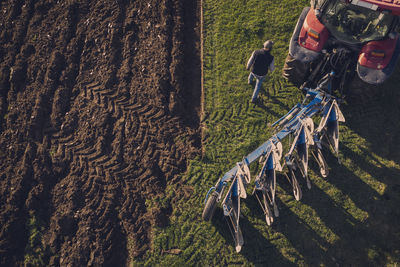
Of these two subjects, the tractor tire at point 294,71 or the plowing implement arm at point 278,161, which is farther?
the tractor tire at point 294,71

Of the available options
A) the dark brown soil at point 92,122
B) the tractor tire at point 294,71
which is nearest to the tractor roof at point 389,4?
the tractor tire at point 294,71

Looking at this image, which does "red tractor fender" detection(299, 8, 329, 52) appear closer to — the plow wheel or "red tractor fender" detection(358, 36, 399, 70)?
"red tractor fender" detection(358, 36, 399, 70)

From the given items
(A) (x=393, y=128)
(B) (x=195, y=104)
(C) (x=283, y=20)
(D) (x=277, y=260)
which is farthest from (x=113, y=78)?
(A) (x=393, y=128)

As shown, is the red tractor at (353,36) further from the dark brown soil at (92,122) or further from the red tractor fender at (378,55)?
the dark brown soil at (92,122)

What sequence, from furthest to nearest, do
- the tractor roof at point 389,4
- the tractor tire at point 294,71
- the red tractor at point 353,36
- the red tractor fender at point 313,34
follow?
the tractor tire at point 294,71 → the red tractor fender at point 313,34 → the red tractor at point 353,36 → the tractor roof at point 389,4

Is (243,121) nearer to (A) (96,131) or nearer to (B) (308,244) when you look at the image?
(B) (308,244)

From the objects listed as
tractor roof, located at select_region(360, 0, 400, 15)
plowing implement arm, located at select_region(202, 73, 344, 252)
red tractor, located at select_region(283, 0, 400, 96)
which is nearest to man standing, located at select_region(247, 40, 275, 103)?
red tractor, located at select_region(283, 0, 400, 96)
